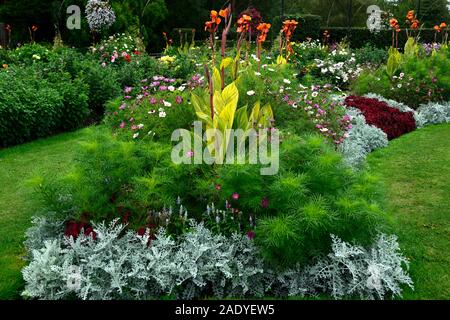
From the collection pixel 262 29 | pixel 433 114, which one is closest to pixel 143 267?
pixel 262 29

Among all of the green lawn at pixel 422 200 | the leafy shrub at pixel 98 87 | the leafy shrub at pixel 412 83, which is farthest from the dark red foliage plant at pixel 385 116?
the leafy shrub at pixel 98 87

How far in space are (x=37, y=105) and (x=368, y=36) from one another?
15026mm

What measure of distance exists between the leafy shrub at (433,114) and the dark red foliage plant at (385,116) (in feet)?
0.98

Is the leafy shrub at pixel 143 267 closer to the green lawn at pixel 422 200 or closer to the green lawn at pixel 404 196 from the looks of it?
the green lawn at pixel 404 196

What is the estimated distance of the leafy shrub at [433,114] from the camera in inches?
313

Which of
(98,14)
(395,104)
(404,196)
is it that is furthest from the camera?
(98,14)

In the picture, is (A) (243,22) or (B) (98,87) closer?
(A) (243,22)

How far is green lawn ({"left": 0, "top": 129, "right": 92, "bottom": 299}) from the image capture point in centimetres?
335

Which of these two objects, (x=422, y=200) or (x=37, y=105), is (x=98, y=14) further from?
(x=422, y=200)

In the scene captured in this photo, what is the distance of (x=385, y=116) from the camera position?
7254mm

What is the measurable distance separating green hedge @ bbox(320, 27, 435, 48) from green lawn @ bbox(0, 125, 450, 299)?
1200cm

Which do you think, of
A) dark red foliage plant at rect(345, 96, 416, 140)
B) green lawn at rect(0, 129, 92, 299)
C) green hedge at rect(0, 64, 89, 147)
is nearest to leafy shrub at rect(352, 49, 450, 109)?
dark red foliage plant at rect(345, 96, 416, 140)
